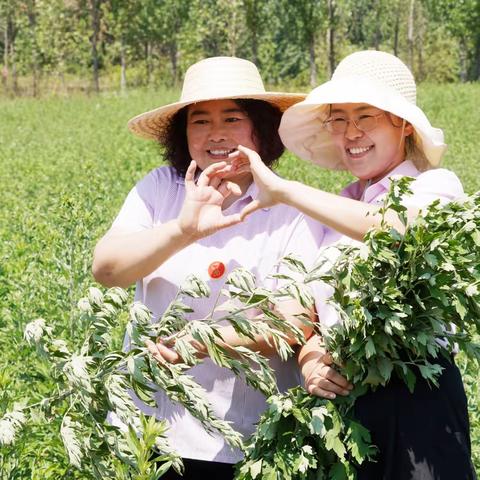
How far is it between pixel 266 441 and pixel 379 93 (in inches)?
38.2

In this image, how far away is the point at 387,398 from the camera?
2232mm

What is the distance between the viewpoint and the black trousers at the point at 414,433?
222cm

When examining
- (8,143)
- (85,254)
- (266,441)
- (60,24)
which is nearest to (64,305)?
(85,254)

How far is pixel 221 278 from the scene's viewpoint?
260 cm

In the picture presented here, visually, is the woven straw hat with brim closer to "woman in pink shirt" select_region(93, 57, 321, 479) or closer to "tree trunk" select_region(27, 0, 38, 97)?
"woman in pink shirt" select_region(93, 57, 321, 479)

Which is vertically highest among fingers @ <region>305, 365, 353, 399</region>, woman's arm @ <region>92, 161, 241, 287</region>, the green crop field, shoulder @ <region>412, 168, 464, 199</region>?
shoulder @ <region>412, 168, 464, 199</region>

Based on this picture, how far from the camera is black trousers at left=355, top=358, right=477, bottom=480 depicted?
2.22 metres

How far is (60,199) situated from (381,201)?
272 centimetres

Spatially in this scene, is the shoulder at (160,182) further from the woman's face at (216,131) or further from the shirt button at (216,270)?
the shirt button at (216,270)

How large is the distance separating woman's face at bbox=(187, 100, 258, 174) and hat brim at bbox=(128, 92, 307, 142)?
0.03 m

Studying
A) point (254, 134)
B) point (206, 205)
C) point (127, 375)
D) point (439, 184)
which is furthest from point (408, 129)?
point (127, 375)

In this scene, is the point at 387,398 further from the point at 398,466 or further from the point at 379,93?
the point at 379,93

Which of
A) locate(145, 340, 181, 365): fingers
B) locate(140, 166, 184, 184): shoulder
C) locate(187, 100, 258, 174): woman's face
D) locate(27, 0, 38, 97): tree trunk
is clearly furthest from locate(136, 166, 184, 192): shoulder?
locate(27, 0, 38, 97): tree trunk

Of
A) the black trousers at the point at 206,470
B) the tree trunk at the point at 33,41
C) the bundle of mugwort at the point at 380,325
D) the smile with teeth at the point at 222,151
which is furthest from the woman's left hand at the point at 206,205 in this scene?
the tree trunk at the point at 33,41
